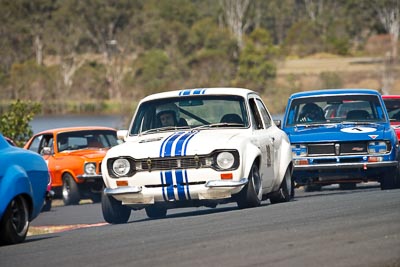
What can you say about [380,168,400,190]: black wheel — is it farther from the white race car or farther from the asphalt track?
the asphalt track

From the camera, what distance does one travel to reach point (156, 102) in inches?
544

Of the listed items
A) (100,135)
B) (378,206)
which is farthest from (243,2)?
(378,206)

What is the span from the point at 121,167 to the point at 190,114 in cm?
151

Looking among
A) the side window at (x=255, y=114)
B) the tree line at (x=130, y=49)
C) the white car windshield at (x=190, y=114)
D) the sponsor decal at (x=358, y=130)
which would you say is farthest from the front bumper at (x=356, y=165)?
the tree line at (x=130, y=49)

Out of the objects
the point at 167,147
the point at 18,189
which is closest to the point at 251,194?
the point at 167,147

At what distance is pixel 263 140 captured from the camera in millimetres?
13352

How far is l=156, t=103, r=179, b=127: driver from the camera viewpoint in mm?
13516

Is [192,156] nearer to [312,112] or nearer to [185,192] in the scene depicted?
[185,192]

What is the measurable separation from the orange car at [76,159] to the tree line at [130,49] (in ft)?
148

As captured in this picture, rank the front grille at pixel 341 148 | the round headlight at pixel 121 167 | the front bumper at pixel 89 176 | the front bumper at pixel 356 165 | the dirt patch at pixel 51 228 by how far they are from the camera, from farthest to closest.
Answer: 1. the front bumper at pixel 89 176
2. the front grille at pixel 341 148
3. the front bumper at pixel 356 165
4. the dirt patch at pixel 51 228
5. the round headlight at pixel 121 167

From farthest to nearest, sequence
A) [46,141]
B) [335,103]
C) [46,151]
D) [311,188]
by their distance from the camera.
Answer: [46,141] < [46,151] < [311,188] < [335,103]

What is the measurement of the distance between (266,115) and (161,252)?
596 cm

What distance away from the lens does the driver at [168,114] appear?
44.3 feet

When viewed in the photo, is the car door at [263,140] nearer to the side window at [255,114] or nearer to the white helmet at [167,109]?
the side window at [255,114]
